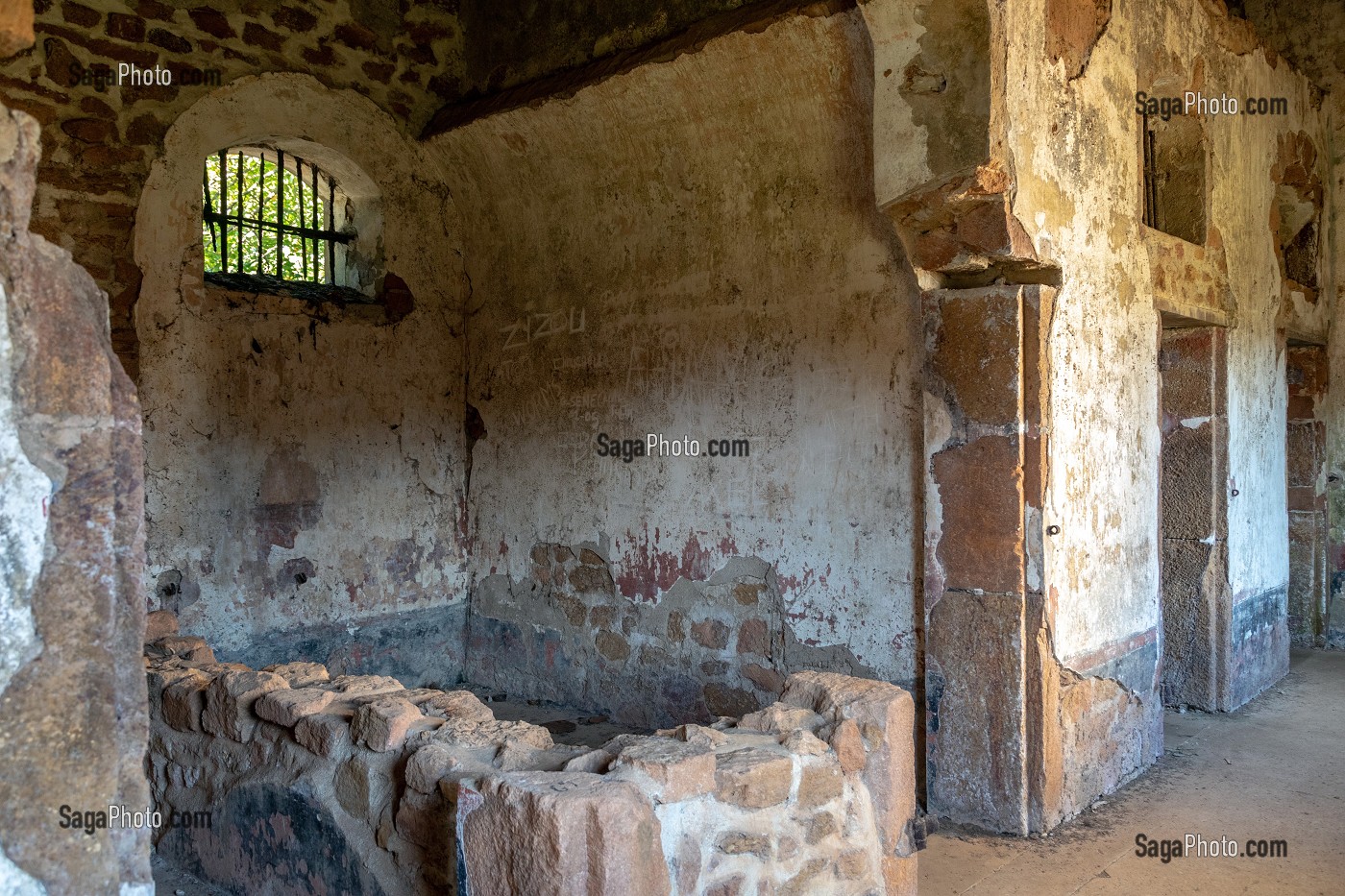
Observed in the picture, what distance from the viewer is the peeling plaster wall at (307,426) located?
464cm

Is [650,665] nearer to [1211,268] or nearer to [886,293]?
[886,293]

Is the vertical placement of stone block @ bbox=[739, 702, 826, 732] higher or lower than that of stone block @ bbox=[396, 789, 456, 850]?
higher

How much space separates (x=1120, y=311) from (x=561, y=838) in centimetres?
329

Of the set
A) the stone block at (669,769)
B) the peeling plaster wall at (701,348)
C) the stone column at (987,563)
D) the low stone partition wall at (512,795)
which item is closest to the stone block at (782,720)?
the low stone partition wall at (512,795)

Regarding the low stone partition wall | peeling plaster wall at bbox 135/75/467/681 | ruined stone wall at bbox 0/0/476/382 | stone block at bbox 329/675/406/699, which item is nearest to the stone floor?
the low stone partition wall

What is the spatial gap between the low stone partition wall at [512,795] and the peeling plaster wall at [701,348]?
4.13 feet

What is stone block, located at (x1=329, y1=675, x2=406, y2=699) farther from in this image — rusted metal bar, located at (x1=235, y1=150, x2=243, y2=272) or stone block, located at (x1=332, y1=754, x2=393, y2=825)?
rusted metal bar, located at (x1=235, y1=150, x2=243, y2=272)

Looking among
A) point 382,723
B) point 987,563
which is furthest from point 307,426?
point 987,563

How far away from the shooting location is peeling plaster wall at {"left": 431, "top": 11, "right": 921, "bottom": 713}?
12.9 feet

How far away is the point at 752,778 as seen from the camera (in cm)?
225

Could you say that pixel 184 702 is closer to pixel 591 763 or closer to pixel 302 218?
pixel 591 763

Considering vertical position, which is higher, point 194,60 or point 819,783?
point 194,60

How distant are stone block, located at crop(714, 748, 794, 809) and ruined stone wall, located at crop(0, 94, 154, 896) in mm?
1173

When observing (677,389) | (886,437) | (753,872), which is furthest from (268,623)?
(753,872)
